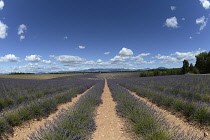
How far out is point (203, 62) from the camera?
150 feet

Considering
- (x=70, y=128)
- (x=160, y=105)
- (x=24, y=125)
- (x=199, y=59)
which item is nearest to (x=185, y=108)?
(x=160, y=105)

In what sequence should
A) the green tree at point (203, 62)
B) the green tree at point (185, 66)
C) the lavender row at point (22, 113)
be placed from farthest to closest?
the green tree at point (185, 66) < the green tree at point (203, 62) < the lavender row at point (22, 113)

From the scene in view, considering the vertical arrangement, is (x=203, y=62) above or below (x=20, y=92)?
above

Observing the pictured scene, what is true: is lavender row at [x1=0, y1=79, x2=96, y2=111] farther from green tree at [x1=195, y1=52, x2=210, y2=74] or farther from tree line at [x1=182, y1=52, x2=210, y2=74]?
green tree at [x1=195, y1=52, x2=210, y2=74]

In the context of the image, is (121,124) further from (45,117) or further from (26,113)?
(26,113)

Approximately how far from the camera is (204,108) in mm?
3211

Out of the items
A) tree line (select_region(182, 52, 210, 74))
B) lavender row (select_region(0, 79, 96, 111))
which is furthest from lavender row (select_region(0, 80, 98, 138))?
tree line (select_region(182, 52, 210, 74))

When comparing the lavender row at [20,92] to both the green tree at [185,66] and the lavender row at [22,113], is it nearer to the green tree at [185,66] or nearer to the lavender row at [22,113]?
the lavender row at [22,113]

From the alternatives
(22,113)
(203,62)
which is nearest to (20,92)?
(22,113)

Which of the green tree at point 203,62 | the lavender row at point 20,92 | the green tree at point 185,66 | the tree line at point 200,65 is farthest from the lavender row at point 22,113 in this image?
the green tree at point 203,62

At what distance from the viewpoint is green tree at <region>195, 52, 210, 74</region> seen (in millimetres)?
43456

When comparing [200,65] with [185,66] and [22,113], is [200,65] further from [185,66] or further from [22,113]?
[22,113]

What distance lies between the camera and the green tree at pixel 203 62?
43.5 m

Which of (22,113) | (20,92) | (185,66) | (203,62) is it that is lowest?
(22,113)
